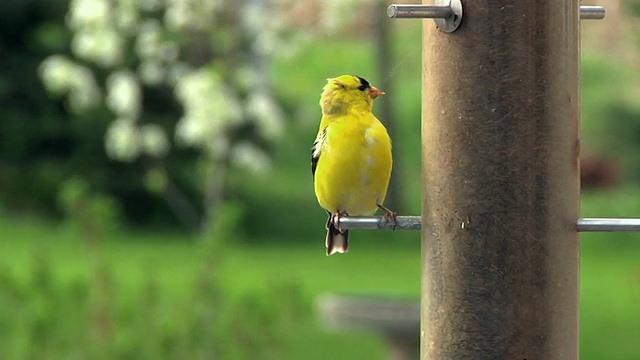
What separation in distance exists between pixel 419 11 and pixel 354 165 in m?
0.69

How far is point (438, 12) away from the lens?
255 cm

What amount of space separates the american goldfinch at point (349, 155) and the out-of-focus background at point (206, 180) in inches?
70.0

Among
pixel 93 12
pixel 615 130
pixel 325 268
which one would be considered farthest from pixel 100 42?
pixel 615 130

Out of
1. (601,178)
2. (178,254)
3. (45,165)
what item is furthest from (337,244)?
(601,178)

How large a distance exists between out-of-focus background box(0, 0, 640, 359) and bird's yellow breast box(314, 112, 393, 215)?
70.7 inches

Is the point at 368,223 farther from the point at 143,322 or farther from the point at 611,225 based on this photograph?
the point at 143,322

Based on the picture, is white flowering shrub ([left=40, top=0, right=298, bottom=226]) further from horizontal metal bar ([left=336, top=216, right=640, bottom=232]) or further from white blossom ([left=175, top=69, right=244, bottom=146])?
horizontal metal bar ([left=336, top=216, right=640, bottom=232])

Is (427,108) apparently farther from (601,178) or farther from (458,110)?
(601,178)

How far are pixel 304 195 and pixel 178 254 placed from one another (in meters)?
2.65

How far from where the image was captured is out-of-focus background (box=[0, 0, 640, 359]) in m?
5.52

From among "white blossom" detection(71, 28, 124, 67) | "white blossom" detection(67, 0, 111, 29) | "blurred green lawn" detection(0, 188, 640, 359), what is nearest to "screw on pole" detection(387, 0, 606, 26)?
"white blossom" detection(67, 0, 111, 29)

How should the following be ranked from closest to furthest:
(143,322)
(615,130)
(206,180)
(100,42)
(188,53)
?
(143,322) → (100,42) → (188,53) → (206,180) → (615,130)

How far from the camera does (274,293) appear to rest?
555cm

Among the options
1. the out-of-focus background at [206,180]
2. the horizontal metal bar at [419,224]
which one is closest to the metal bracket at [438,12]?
the horizontal metal bar at [419,224]
